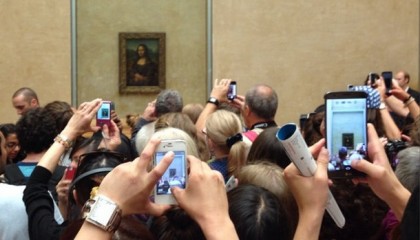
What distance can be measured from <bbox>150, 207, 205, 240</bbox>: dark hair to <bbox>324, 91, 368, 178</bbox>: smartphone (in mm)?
635

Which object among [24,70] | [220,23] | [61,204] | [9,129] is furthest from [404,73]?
[61,204]

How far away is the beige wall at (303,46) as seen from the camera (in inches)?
569

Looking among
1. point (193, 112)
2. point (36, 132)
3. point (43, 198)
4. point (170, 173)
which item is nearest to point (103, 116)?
point (36, 132)

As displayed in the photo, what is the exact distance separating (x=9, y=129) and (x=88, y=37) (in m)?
7.75

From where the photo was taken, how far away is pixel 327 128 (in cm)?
299

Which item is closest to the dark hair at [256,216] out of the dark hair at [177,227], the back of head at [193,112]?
the dark hair at [177,227]

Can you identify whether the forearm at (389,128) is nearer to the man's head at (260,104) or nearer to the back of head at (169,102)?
the man's head at (260,104)

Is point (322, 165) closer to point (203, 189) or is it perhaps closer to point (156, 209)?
point (203, 189)

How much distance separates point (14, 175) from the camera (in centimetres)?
441

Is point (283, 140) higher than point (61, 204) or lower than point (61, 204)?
higher

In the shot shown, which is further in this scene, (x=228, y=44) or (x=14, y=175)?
(x=228, y=44)

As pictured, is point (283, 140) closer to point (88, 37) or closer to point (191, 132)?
point (191, 132)

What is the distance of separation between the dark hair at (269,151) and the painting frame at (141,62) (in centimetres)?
1038

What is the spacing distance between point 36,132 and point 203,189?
287cm
